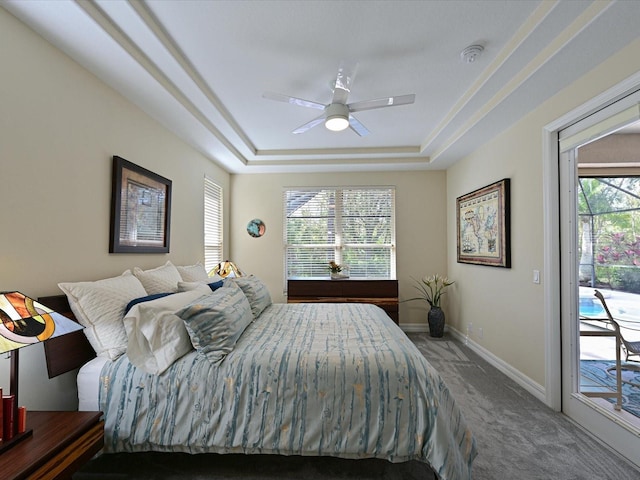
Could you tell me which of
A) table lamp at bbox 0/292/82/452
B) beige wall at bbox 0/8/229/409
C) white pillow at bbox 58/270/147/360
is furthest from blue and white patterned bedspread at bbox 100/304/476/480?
beige wall at bbox 0/8/229/409

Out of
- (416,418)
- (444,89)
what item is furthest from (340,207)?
(416,418)

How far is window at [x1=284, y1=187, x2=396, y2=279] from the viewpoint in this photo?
5.05m

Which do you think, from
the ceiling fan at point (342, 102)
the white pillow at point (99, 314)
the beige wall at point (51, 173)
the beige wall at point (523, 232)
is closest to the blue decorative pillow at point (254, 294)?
the beige wall at point (51, 173)

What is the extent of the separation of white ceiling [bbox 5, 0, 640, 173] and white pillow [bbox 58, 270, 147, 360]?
1499 millimetres

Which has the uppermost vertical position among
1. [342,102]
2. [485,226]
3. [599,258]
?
[342,102]

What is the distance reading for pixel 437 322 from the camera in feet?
14.7

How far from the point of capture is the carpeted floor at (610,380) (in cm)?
198

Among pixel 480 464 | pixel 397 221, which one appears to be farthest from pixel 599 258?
pixel 397 221

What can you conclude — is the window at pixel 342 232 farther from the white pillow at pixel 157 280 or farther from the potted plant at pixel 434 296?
the white pillow at pixel 157 280

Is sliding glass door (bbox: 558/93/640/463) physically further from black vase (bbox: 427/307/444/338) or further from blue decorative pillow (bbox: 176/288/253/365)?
blue decorative pillow (bbox: 176/288/253/365)

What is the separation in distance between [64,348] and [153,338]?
0.53m

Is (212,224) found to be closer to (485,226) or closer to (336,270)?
(336,270)

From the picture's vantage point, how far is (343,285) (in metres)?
4.62

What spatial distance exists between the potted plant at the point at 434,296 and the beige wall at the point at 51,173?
3.88 meters
